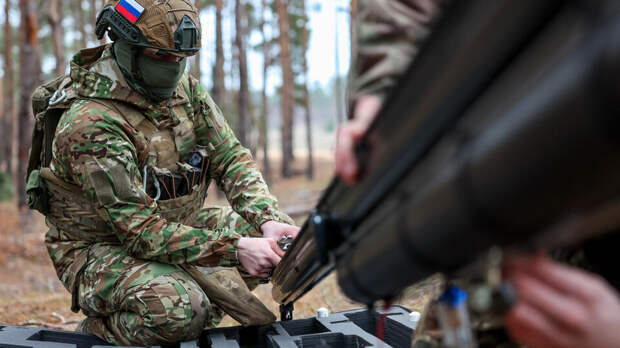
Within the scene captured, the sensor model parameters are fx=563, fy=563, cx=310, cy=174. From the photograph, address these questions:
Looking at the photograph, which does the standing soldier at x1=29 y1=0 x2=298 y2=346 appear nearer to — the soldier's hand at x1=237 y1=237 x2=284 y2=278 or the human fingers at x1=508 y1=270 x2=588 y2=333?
the soldier's hand at x1=237 y1=237 x2=284 y2=278

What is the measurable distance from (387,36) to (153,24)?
1749 mm

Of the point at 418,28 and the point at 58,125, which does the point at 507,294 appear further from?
the point at 58,125

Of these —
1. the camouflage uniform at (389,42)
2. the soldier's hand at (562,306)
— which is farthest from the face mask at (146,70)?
the soldier's hand at (562,306)

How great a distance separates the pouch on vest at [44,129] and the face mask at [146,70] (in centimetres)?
32

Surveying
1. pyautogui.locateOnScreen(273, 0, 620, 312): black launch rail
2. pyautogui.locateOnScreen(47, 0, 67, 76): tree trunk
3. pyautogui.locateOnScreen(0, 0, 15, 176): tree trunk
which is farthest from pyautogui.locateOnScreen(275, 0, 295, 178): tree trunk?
pyautogui.locateOnScreen(273, 0, 620, 312): black launch rail

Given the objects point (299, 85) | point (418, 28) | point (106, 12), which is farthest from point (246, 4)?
point (418, 28)

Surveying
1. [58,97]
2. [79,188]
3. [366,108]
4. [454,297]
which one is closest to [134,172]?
[79,188]

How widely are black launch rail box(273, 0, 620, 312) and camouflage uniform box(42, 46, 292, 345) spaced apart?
5.82ft

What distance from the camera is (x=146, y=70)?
3.02 m

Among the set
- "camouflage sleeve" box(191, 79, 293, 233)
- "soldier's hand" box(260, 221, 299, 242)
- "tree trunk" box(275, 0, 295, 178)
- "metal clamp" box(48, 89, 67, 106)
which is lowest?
"tree trunk" box(275, 0, 295, 178)

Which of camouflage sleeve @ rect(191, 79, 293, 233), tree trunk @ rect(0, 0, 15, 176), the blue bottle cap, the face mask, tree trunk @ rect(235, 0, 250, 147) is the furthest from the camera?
tree trunk @ rect(0, 0, 15, 176)

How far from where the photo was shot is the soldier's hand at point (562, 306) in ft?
2.90

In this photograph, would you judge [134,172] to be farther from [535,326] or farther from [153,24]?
[535,326]

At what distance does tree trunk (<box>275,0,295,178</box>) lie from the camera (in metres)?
21.5
